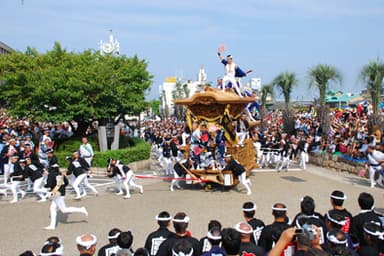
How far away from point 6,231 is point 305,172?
13303 mm

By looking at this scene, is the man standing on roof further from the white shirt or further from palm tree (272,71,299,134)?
palm tree (272,71,299,134)

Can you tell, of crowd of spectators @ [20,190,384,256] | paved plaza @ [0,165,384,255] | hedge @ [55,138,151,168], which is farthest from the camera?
hedge @ [55,138,151,168]

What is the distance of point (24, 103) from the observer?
60.9 ft

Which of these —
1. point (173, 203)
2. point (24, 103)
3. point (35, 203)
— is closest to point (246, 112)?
point (173, 203)

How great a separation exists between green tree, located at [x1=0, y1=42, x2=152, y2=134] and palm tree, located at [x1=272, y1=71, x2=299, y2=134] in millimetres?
10561

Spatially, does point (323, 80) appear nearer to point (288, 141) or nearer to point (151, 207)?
point (288, 141)

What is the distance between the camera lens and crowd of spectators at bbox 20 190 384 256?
12.4ft

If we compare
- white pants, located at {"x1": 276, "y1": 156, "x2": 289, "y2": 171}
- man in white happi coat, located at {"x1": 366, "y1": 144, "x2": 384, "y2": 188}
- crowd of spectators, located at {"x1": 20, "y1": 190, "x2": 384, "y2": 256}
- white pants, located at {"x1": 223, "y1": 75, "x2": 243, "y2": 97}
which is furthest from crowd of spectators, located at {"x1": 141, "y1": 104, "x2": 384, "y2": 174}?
crowd of spectators, located at {"x1": 20, "y1": 190, "x2": 384, "y2": 256}

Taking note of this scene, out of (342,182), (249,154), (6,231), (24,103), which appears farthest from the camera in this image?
(24,103)

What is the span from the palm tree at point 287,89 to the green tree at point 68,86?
10.6m

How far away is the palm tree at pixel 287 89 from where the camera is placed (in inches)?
1003

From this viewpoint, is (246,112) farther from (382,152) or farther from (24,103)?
(24,103)

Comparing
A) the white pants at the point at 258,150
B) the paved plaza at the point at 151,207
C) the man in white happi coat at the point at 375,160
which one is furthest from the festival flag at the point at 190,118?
the man in white happi coat at the point at 375,160

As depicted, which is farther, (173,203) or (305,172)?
(305,172)
